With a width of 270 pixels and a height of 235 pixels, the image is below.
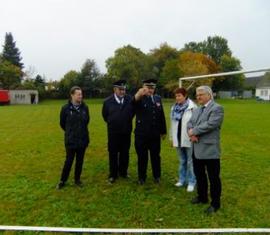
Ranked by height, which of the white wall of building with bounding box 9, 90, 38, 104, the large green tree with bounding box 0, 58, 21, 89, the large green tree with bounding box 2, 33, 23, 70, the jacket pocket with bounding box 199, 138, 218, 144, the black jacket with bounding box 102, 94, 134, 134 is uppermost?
the large green tree with bounding box 2, 33, 23, 70

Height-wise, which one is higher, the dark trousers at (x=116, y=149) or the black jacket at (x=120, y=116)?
the black jacket at (x=120, y=116)

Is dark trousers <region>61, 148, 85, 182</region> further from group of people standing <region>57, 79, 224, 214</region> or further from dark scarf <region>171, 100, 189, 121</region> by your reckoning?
dark scarf <region>171, 100, 189, 121</region>

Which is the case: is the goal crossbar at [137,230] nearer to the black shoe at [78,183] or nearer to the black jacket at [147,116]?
the black shoe at [78,183]

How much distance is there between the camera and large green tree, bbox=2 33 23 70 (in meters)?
90.6

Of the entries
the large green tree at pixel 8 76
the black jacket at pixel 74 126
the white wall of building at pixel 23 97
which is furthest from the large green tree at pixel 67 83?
the black jacket at pixel 74 126

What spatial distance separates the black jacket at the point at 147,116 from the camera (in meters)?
7.49

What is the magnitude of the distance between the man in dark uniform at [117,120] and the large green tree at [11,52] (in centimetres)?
8668

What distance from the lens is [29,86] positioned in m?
73.4

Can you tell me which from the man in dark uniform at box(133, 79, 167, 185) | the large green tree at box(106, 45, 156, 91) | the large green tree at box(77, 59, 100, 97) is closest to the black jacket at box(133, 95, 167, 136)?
the man in dark uniform at box(133, 79, 167, 185)

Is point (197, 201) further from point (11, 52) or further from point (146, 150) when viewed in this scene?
point (11, 52)

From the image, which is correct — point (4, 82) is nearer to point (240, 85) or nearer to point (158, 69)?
point (158, 69)

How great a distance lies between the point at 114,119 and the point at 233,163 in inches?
147

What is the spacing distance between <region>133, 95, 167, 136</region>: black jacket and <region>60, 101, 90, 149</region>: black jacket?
3.28 ft

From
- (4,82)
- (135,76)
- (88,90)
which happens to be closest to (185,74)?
(135,76)
